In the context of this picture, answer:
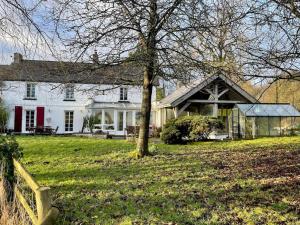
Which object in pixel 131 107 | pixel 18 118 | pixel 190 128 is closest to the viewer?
pixel 190 128

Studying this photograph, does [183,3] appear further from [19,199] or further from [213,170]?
[19,199]

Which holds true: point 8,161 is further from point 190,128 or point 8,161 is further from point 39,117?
point 39,117

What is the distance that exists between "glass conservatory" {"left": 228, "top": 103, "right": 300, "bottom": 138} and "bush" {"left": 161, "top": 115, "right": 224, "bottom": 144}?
3925 mm

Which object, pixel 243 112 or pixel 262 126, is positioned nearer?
pixel 243 112

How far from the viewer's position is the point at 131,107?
36.2 m

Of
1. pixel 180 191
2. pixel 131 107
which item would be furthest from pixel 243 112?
pixel 180 191

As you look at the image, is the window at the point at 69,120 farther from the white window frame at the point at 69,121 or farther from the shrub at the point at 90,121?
the shrub at the point at 90,121

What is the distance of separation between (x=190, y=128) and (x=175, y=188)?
1431cm

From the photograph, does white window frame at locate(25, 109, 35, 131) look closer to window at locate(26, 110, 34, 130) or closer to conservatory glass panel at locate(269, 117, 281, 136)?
window at locate(26, 110, 34, 130)

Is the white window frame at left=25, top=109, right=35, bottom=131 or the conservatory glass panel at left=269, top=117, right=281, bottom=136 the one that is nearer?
the conservatory glass panel at left=269, top=117, right=281, bottom=136

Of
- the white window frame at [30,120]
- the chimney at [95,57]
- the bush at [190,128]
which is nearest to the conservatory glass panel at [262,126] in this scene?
the bush at [190,128]

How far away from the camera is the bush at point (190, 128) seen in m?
21.3

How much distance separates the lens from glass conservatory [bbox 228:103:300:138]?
25.4 metres

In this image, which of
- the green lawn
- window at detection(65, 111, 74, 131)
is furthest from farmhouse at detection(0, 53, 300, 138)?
the green lawn
